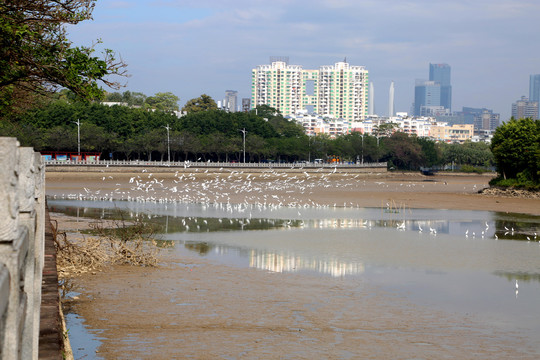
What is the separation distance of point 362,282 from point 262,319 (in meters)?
5.08

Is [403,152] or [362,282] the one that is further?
[403,152]

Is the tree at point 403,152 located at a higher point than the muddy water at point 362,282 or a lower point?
higher

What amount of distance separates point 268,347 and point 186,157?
303 ft

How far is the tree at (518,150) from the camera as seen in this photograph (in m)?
56.4

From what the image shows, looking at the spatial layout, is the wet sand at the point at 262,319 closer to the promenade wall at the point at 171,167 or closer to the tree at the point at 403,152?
the promenade wall at the point at 171,167

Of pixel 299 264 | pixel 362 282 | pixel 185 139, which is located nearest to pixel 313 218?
pixel 299 264

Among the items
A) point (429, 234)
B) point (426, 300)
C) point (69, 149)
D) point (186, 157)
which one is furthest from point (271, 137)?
point (426, 300)

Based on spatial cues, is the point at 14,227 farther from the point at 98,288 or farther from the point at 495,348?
the point at 98,288

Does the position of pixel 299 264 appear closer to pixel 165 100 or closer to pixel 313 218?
pixel 313 218

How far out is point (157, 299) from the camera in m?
14.7

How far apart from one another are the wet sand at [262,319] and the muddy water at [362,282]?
1.5 inches

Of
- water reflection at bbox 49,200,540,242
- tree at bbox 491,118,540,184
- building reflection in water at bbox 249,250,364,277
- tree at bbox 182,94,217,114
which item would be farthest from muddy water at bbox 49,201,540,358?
tree at bbox 182,94,217,114

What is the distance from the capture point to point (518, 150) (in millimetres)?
57875

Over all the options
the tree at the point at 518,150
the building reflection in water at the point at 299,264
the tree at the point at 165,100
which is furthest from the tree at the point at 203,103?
the building reflection in water at the point at 299,264
